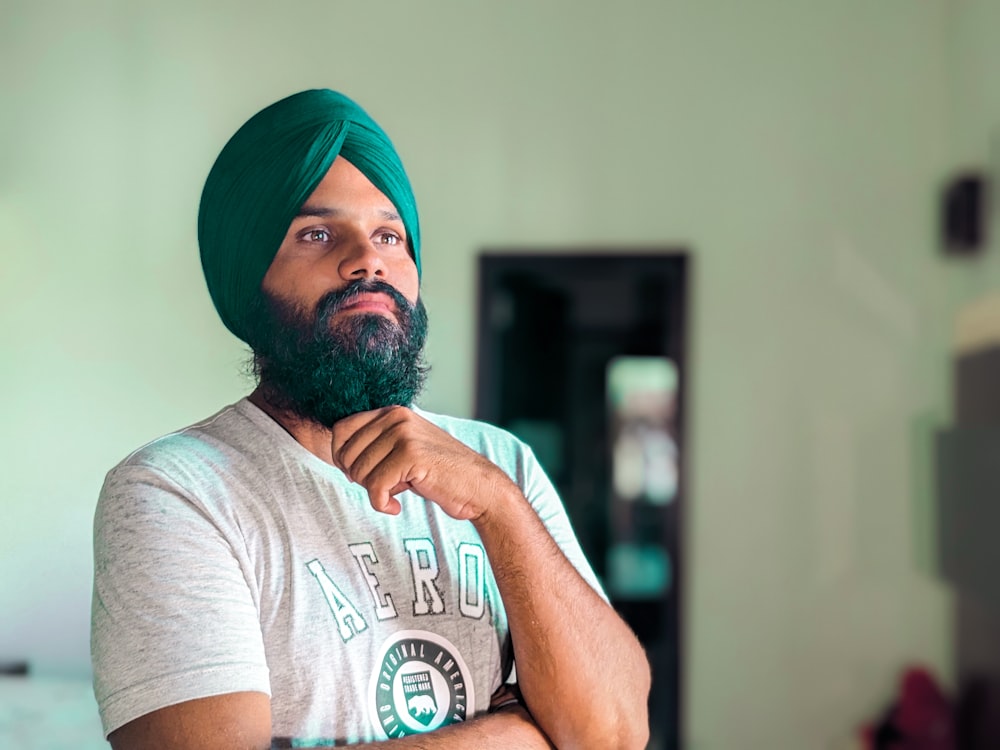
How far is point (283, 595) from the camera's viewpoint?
724 millimetres

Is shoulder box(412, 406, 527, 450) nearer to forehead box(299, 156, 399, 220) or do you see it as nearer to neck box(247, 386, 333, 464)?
neck box(247, 386, 333, 464)

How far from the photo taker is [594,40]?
2711 millimetres

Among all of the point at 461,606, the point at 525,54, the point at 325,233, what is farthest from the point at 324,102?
the point at 525,54

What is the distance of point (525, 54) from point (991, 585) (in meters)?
1.78

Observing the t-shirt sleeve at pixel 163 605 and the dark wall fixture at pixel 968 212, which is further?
the dark wall fixture at pixel 968 212

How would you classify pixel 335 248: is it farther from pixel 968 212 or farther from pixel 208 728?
pixel 968 212

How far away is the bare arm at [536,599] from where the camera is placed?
0.73 metres

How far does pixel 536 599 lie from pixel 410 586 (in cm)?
10

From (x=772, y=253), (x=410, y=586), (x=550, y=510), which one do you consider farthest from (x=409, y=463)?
(x=772, y=253)

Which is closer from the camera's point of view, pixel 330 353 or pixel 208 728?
pixel 208 728

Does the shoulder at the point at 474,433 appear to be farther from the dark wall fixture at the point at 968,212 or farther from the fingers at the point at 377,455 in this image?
the dark wall fixture at the point at 968,212

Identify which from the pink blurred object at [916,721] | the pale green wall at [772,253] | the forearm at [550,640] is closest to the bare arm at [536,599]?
the forearm at [550,640]

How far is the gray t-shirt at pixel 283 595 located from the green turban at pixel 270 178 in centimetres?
12

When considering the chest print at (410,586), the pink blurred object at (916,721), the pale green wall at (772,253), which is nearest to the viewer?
the chest print at (410,586)
